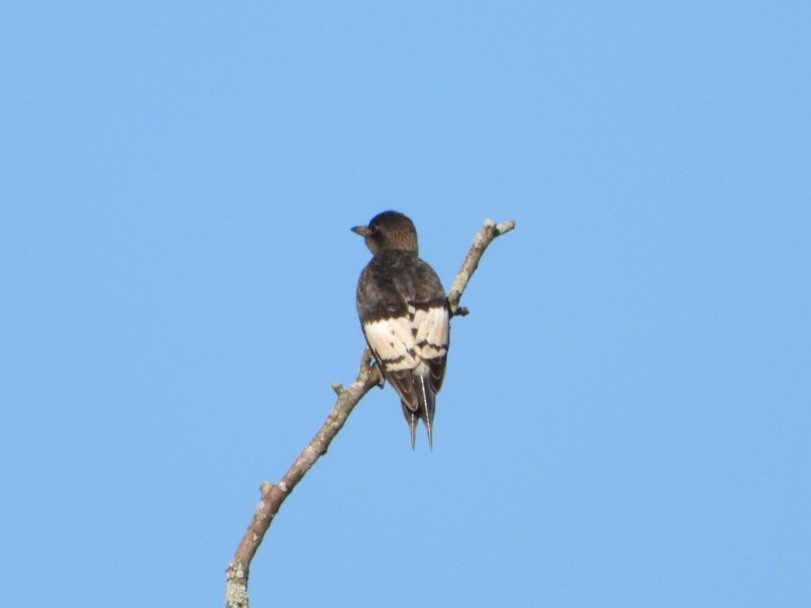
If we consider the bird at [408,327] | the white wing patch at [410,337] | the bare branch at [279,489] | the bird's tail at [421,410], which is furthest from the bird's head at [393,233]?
the bare branch at [279,489]

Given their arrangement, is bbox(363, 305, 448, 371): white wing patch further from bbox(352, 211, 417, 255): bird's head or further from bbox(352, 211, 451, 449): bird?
bbox(352, 211, 417, 255): bird's head

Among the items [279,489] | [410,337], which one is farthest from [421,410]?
[279,489]

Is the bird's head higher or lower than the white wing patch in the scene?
higher

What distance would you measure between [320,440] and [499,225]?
2377mm

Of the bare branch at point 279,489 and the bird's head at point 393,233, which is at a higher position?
the bird's head at point 393,233

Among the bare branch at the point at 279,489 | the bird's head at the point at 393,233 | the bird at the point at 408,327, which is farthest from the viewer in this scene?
the bird's head at the point at 393,233

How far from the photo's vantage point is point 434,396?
852 cm

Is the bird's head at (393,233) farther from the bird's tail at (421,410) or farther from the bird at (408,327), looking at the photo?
the bird's tail at (421,410)

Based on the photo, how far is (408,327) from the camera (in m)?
8.66

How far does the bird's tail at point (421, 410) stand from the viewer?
8391 millimetres

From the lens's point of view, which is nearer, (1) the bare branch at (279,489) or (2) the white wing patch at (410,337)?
(1) the bare branch at (279,489)

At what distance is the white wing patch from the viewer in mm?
8406

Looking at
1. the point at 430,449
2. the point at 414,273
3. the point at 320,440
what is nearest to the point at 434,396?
the point at 430,449

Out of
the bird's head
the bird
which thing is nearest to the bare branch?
the bird
